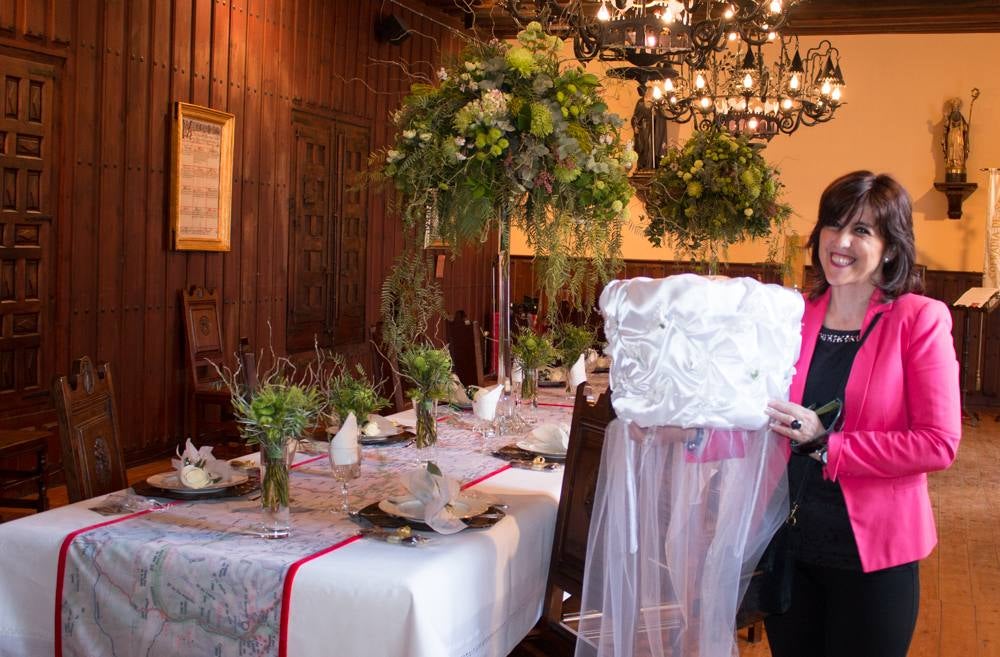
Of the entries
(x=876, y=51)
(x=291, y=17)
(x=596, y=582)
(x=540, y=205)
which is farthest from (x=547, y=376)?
(x=876, y=51)

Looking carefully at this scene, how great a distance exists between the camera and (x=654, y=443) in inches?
87.0

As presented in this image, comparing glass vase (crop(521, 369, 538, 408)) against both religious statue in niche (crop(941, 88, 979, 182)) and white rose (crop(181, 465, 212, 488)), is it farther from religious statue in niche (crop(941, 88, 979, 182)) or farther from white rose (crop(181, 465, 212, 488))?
religious statue in niche (crop(941, 88, 979, 182))

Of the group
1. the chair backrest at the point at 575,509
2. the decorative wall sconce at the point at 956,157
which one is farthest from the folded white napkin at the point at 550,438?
the decorative wall sconce at the point at 956,157

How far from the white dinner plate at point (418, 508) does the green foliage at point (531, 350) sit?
170cm

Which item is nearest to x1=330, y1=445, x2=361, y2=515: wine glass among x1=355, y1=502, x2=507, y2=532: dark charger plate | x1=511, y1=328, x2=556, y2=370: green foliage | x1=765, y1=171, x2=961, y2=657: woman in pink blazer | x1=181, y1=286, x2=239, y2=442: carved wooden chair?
x1=355, y1=502, x2=507, y2=532: dark charger plate

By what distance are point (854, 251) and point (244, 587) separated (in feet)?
4.92

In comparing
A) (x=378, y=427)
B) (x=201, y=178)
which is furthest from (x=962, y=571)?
(x=201, y=178)

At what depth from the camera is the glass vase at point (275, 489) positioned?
2443 mm

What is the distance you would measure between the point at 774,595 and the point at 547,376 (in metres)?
3.14

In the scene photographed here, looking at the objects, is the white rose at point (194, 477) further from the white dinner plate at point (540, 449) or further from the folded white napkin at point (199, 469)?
the white dinner plate at point (540, 449)

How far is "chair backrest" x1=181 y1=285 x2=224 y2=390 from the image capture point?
6.66 m

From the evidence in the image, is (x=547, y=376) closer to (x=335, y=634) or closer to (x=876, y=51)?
(x=335, y=634)

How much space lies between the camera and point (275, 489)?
2.46m

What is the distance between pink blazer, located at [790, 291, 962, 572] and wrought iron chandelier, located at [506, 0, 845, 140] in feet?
9.10
